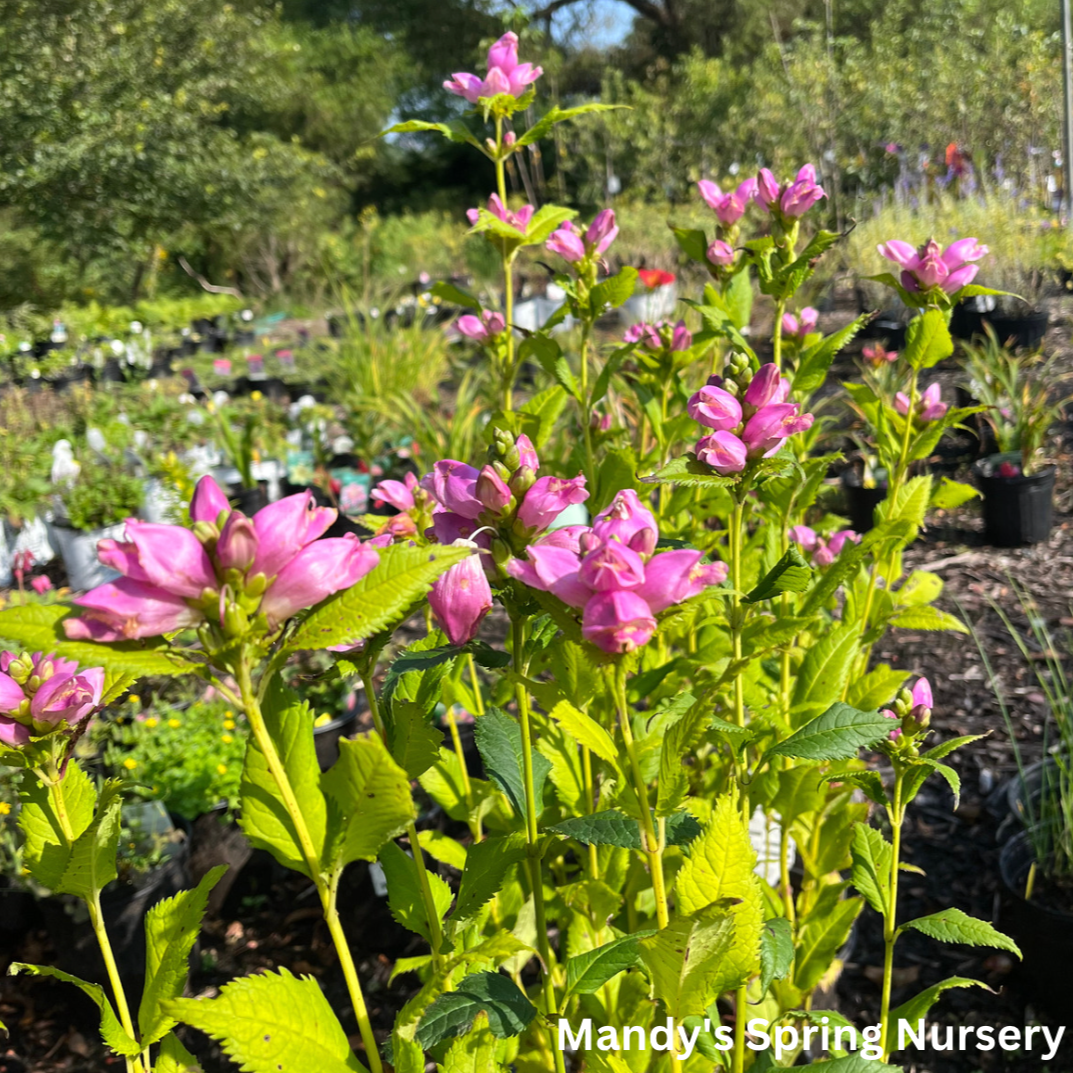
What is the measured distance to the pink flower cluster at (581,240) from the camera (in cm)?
127

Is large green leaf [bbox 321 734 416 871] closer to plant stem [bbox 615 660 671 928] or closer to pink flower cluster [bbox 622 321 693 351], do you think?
plant stem [bbox 615 660 671 928]

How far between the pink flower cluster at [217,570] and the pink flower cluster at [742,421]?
1.25 ft

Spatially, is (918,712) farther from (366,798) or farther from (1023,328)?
(1023,328)

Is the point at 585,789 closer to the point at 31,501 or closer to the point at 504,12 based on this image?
the point at 31,501

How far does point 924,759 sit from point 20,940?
182 centimetres

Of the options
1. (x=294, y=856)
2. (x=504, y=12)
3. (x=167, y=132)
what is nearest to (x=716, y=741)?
(x=294, y=856)

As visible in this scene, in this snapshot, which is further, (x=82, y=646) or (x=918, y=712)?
(x=918, y=712)

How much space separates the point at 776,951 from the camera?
2.88 feet

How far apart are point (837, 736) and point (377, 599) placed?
440mm

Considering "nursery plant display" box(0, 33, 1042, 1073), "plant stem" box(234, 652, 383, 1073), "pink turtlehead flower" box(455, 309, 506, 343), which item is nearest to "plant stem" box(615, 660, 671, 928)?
"nursery plant display" box(0, 33, 1042, 1073)

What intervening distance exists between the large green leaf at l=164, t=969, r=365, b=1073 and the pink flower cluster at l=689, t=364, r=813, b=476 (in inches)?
20.2

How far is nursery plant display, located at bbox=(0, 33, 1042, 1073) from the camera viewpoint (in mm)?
515

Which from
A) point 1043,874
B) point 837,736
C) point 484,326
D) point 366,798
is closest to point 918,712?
point 837,736

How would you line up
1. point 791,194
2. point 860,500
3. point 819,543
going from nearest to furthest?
point 791,194 → point 819,543 → point 860,500
